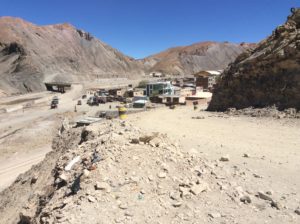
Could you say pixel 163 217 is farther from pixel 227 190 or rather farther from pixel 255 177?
pixel 255 177

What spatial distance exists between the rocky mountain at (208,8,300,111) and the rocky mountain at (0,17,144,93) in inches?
2325

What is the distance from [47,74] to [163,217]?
82.5m

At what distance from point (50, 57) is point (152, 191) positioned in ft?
303

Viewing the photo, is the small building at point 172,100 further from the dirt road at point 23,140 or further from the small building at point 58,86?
the small building at point 58,86

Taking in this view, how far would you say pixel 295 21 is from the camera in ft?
63.9

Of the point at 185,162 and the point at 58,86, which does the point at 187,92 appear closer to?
the point at 185,162

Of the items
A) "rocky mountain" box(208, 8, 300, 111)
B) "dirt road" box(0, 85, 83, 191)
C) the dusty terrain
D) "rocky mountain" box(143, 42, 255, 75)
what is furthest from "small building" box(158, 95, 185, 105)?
"rocky mountain" box(143, 42, 255, 75)

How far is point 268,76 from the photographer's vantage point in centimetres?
1842

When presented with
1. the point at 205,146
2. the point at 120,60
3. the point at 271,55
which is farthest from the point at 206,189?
the point at 120,60

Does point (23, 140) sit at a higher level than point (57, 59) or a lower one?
lower

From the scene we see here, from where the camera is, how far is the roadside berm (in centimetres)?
550

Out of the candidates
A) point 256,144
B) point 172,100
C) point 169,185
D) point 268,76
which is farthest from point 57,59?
point 169,185

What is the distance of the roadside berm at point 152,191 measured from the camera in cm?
550

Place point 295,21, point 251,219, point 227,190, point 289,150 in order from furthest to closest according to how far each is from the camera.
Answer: point 295,21, point 289,150, point 227,190, point 251,219
